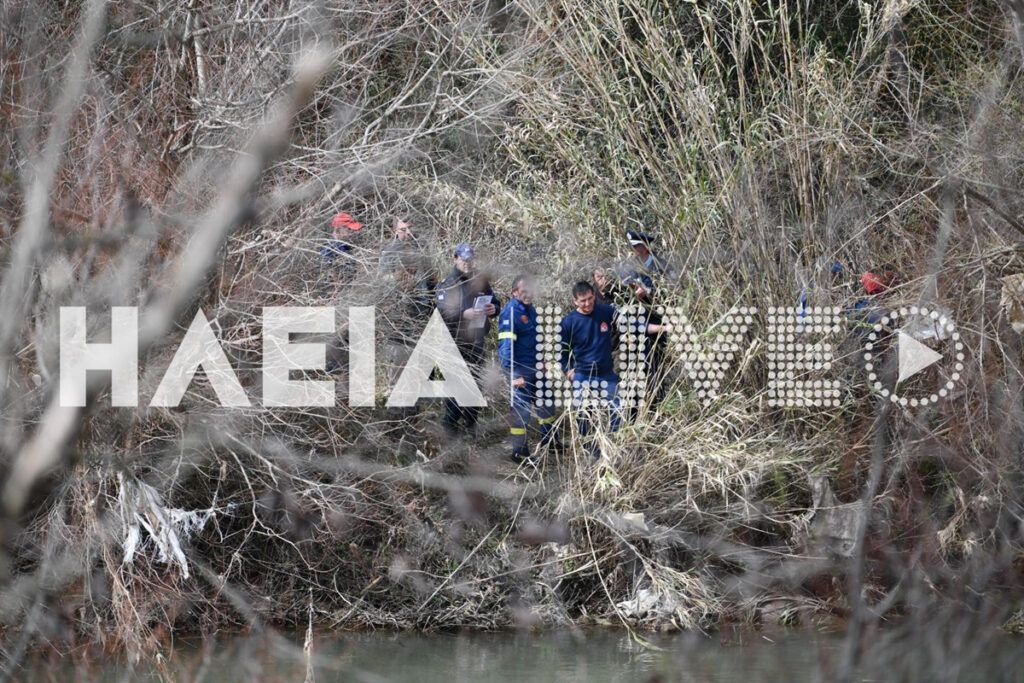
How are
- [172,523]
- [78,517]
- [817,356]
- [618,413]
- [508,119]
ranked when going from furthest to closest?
1. [508,119]
2. [817,356]
3. [618,413]
4. [172,523]
5. [78,517]

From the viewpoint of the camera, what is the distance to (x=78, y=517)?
792 centimetres

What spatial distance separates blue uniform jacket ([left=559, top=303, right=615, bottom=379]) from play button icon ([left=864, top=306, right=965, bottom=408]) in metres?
1.91

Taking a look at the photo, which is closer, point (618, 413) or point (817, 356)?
point (618, 413)

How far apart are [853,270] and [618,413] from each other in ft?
7.43

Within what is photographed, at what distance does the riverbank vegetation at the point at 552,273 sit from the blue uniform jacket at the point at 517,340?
235mm

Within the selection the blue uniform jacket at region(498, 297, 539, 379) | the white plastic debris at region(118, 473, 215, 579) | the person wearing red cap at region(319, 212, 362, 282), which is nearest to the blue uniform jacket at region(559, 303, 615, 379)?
the blue uniform jacket at region(498, 297, 539, 379)

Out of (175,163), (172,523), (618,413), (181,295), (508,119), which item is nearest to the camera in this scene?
(181,295)

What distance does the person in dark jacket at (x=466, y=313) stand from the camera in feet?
30.1

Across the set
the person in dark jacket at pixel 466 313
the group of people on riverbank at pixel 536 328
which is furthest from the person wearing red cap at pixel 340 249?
the person in dark jacket at pixel 466 313

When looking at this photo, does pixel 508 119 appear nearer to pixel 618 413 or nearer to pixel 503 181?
pixel 503 181

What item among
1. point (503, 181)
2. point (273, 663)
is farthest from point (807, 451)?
point (273, 663)

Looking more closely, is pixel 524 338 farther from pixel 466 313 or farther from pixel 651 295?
pixel 651 295

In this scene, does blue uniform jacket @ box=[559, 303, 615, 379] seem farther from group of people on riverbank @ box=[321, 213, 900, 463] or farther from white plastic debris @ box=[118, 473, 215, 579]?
white plastic debris @ box=[118, 473, 215, 579]

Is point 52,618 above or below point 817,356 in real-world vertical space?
below
